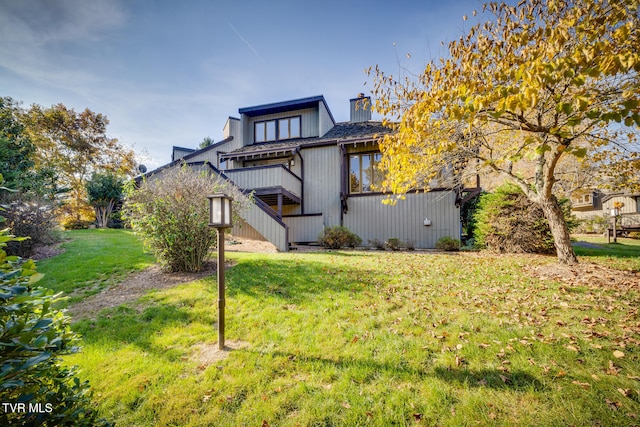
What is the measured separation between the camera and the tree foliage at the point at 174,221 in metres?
6.32

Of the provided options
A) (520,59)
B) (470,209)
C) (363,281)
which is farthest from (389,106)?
(470,209)

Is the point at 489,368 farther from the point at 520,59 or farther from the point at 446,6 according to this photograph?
the point at 446,6

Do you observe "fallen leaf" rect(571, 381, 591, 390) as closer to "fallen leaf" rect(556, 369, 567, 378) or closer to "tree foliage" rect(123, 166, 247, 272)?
"fallen leaf" rect(556, 369, 567, 378)

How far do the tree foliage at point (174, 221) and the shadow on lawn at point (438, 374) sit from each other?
4.50m

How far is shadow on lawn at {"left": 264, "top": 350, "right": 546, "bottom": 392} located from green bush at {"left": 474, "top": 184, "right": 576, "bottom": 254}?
8230 millimetres

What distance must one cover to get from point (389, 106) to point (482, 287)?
4.35 m

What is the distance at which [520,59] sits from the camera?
155 inches

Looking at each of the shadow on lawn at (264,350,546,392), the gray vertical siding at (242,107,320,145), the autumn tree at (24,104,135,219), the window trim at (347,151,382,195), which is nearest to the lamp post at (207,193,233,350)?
the shadow on lawn at (264,350,546,392)

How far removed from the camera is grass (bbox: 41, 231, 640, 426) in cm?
233

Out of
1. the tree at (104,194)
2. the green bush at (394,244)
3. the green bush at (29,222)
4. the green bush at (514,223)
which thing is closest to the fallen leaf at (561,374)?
the green bush at (514,223)

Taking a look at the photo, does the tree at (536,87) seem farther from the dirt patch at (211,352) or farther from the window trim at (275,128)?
the window trim at (275,128)

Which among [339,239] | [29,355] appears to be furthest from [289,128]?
[29,355]

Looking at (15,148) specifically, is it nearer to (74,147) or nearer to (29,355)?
(74,147)

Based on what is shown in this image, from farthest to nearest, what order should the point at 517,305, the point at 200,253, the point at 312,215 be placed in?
the point at 312,215
the point at 200,253
the point at 517,305
